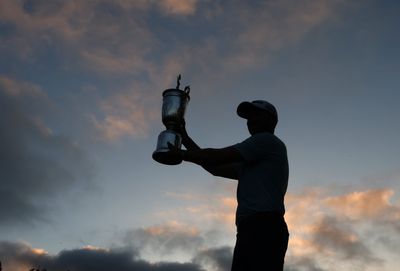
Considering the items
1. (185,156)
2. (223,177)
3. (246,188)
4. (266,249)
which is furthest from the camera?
(223,177)

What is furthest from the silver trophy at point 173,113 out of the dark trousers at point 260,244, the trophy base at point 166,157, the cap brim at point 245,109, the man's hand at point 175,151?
the dark trousers at point 260,244

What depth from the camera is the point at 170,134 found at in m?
5.71

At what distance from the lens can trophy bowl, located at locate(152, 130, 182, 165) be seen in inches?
204

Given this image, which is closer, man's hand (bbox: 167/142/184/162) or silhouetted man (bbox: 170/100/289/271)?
silhouetted man (bbox: 170/100/289/271)

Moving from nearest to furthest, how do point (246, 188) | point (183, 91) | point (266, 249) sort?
point (266, 249) → point (246, 188) → point (183, 91)

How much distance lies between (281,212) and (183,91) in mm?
2446

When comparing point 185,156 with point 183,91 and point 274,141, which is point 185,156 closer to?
point 274,141

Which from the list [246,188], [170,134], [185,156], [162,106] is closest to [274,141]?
[246,188]

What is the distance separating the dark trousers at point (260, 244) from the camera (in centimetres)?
424

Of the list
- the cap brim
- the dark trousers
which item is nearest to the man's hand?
the cap brim

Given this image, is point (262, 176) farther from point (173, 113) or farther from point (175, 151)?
point (173, 113)

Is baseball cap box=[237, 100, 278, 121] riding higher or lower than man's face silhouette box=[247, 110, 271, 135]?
higher

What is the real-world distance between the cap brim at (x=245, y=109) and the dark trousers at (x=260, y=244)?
1258 millimetres

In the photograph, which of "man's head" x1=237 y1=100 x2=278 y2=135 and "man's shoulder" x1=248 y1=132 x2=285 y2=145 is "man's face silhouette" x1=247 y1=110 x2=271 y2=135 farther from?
"man's shoulder" x1=248 y1=132 x2=285 y2=145
